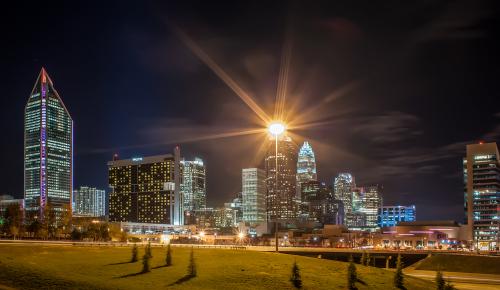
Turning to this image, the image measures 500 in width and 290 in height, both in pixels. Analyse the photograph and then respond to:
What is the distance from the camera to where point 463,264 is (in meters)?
75.8

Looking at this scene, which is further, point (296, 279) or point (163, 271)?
point (163, 271)

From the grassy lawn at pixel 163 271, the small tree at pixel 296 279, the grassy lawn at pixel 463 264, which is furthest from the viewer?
the grassy lawn at pixel 463 264

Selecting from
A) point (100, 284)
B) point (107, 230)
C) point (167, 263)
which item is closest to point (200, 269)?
point (167, 263)

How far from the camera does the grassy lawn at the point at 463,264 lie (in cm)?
7250

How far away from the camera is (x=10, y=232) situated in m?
102

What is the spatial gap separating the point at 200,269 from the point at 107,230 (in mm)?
86354

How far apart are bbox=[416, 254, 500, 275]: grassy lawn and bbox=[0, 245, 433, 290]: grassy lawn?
3319cm

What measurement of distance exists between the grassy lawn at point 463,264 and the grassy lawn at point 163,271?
3319 cm

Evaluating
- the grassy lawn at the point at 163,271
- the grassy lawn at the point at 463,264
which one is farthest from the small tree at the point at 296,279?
the grassy lawn at the point at 463,264

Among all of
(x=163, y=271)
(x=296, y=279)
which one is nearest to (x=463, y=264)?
(x=296, y=279)

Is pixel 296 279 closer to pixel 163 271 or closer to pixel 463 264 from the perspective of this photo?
pixel 163 271

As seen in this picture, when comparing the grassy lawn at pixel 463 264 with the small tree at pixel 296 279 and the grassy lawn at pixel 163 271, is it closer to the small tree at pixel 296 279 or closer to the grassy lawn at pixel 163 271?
the grassy lawn at pixel 163 271

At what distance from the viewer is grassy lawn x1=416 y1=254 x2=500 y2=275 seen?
7250 cm

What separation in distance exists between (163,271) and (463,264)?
55.3m
